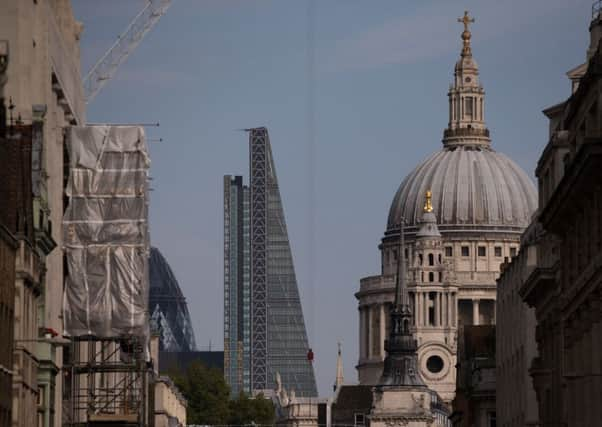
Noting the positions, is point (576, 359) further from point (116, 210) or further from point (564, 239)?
point (116, 210)

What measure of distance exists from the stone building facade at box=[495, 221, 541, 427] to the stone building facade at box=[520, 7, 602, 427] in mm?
11365

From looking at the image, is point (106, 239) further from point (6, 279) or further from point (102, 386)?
point (6, 279)

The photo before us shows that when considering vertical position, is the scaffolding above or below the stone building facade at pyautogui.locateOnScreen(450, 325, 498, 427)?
below

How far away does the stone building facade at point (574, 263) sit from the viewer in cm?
8619

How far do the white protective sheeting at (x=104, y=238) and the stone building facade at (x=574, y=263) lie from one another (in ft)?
46.8

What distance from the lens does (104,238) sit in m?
112

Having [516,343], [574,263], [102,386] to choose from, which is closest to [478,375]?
[516,343]

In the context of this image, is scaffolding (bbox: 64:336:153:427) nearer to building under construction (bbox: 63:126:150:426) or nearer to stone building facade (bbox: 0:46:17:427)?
building under construction (bbox: 63:126:150:426)

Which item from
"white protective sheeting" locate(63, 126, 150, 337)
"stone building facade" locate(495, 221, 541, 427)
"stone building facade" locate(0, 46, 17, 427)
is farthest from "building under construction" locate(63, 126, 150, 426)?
"stone building facade" locate(0, 46, 17, 427)

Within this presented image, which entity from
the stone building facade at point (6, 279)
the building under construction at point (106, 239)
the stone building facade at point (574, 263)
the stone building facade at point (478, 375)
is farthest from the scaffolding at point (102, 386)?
the stone building facade at point (478, 375)

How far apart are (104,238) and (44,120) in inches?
697

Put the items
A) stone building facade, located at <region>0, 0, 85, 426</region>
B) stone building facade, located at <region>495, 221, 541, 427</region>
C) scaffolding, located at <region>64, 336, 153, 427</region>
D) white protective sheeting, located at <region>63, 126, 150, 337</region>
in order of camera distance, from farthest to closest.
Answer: stone building facade, located at <region>495, 221, 541, 427</region>
scaffolding, located at <region>64, 336, 153, 427</region>
white protective sheeting, located at <region>63, 126, 150, 337</region>
stone building facade, located at <region>0, 0, 85, 426</region>

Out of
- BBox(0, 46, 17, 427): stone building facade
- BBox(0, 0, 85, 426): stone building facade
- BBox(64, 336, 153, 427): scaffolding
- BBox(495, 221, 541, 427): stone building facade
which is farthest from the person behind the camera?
BBox(495, 221, 541, 427): stone building facade

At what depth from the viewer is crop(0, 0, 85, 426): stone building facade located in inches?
3629
